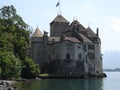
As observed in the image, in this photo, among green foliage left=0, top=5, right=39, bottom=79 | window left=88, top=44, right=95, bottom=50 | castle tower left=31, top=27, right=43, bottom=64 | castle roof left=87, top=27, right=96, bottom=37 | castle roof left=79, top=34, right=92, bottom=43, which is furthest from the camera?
castle roof left=87, top=27, right=96, bottom=37

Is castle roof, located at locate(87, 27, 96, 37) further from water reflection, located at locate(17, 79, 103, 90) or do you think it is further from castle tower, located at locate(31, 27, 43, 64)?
water reflection, located at locate(17, 79, 103, 90)

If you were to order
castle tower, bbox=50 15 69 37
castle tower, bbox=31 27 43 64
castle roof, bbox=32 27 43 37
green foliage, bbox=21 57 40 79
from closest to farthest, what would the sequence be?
green foliage, bbox=21 57 40 79 → castle tower, bbox=31 27 43 64 → castle roof, bbox=32 27 43 37 → castle tower, bbox=50 15 69 37

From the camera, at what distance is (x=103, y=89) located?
68875 millimetres

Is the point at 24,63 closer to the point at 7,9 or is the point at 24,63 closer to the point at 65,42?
the point at 7,9

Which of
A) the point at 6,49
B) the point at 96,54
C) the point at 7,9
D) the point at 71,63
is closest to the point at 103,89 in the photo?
the point at 6,49

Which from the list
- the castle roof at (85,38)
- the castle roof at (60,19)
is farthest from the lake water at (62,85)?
the castle roof at (60,19)

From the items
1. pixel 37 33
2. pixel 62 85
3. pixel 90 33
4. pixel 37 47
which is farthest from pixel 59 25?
pixel 62 85

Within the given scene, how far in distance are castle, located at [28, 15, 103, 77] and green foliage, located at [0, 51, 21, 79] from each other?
37061mm

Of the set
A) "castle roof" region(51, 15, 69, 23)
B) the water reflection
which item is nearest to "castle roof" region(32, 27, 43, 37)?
"castle roof" region(51, 15, 69, 23)

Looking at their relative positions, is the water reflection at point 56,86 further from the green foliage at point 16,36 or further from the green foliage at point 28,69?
the green foliage at point 28,69

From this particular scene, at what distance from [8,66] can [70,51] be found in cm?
4434

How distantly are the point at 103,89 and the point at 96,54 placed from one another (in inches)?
2039

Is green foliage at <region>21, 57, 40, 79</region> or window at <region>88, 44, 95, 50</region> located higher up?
window at <region>88, 44, 95, 50</region>

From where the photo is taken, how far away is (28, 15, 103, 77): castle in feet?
369
